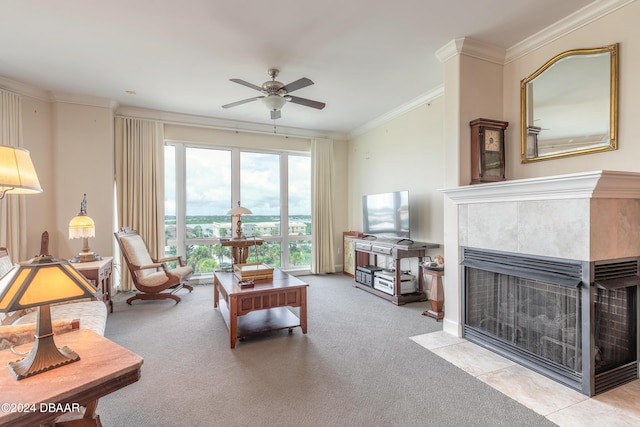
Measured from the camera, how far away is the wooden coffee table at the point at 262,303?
275 centimetres

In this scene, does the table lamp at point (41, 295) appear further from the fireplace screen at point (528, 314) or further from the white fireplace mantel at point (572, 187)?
the fireplace screen at point (528, 314)

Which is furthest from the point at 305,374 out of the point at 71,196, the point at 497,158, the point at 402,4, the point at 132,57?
the point at 71,196

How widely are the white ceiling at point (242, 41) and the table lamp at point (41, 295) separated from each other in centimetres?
214

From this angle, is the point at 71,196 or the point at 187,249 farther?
the point at 187,249

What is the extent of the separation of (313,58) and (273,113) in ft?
2.49

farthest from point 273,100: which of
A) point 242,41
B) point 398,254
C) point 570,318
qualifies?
point 570,318

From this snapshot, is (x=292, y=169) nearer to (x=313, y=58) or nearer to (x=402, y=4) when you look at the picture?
(x=313, y=58)

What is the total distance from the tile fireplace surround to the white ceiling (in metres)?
1.45

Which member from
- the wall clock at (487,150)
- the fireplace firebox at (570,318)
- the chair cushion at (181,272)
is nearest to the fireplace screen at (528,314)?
the fireplace firebox at (570,318)

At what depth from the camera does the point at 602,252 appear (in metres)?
1.98

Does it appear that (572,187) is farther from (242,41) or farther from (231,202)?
(231,202)

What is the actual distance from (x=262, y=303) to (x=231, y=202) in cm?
299

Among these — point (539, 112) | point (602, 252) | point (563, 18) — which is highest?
point (563, 18)

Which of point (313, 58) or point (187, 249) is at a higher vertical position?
point (313, 58)
